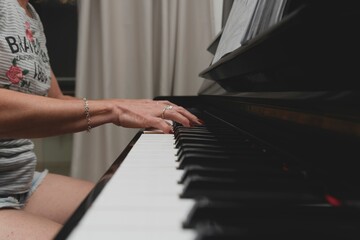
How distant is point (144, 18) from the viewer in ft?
5.98

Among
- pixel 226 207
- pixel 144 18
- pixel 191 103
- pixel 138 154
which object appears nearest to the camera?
pixel 226 207

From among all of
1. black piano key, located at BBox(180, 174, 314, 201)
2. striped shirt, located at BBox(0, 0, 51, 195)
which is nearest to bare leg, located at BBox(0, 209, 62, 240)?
striped shirt, located at BBox(0, 0, 51, 195)

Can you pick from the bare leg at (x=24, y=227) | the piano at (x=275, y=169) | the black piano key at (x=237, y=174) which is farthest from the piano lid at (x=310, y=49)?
the bare leg at (x=24, y=227)

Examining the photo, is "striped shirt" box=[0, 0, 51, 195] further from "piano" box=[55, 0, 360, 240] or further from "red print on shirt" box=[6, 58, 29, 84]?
"piano" box=[55, 0, 360, 240]

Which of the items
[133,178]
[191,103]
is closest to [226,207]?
[133,178]

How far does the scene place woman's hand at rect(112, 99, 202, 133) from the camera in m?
0.86

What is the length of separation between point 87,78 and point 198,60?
0.60m

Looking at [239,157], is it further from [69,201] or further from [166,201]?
[69,201]

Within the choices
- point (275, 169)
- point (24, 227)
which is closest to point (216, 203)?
point (275, 169)

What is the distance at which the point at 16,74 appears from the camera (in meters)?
0.91

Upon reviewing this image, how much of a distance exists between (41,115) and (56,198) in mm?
319

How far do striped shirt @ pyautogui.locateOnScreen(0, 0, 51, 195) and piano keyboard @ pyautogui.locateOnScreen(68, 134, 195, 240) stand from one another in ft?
1.58

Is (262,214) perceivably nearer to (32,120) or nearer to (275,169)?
(275,169)

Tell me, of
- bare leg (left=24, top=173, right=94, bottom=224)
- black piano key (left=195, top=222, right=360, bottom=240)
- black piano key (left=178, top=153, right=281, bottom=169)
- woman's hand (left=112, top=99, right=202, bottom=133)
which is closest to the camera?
black piano key (left=195, top=222, right=360, bottom=240)
